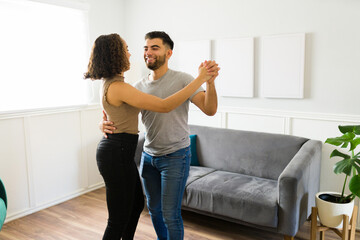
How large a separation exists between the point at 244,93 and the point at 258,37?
57 cm

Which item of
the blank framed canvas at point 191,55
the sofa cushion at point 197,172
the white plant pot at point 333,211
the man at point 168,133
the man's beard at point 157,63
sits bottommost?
the white plant pot at point 333,211

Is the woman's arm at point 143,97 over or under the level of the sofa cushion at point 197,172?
over

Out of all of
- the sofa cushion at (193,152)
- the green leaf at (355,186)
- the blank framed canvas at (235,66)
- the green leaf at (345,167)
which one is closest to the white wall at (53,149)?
the sofa cushion at (193,152)

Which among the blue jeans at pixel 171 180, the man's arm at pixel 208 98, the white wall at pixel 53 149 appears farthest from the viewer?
the white wall at pixel 53 149

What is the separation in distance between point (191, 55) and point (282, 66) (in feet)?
3.44

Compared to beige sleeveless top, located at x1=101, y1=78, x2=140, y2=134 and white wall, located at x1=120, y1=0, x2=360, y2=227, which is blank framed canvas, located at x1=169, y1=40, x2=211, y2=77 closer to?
white wall, located at x1=120, y1=0, x2=360, y2=227

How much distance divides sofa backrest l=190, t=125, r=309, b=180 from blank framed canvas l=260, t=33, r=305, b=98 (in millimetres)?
437

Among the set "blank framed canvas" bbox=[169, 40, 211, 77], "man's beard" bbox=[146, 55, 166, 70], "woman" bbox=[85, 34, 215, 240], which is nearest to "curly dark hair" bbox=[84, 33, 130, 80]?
"woman" bbox=[85, 34, 215, 240]

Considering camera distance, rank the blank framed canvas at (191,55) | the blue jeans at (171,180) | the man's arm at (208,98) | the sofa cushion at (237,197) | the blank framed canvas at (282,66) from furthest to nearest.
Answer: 1. the blank framed canvas at (191,55)
2. the blank framed canvas at (282,66)
3. the sofa cushion at (237,197)
4. the blue jeans at (171,180)
5. the man's arm at (208,98)

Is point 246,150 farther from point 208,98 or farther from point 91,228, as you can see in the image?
point 91,228

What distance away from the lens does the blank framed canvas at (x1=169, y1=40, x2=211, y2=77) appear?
3.52 meters

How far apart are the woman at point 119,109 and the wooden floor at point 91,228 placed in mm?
1077

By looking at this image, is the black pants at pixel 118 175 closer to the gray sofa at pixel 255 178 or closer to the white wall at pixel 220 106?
the gray sofa at pixel 255 178

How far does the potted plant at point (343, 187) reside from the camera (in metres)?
2.21
